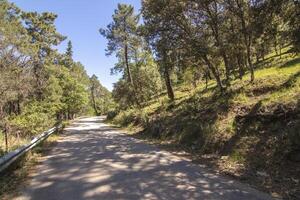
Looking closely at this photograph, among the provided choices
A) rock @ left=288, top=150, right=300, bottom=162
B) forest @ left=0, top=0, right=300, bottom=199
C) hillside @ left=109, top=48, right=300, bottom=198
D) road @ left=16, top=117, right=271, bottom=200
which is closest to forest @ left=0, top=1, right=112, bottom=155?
forest @ left=0, top=0, right=300, bottom=199

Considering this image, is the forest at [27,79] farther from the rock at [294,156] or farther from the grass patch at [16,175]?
the rock at [294,156]

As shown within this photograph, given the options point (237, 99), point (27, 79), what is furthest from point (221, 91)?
point (27, 79)

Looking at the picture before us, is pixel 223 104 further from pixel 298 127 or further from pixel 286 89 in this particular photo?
pixel 298 127

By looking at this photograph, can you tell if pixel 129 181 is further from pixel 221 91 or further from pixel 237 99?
pixel 221 91

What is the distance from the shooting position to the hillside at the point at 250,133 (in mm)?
8234

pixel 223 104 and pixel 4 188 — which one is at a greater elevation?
pixel 223 104

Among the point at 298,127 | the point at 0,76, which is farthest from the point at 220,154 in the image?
the point at 0,76

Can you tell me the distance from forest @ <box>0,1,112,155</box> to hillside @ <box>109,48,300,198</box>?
24.7 feet

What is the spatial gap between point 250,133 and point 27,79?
20.0 m

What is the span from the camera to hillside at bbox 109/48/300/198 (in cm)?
823

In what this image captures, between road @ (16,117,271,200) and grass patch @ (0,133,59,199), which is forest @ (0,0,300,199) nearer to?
road @ (16,117,271,200)

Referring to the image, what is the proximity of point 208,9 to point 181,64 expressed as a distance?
3942 mm

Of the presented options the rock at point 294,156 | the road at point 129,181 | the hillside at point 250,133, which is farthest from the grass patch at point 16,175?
the rock at point 294,156

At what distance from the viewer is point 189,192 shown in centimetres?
680
